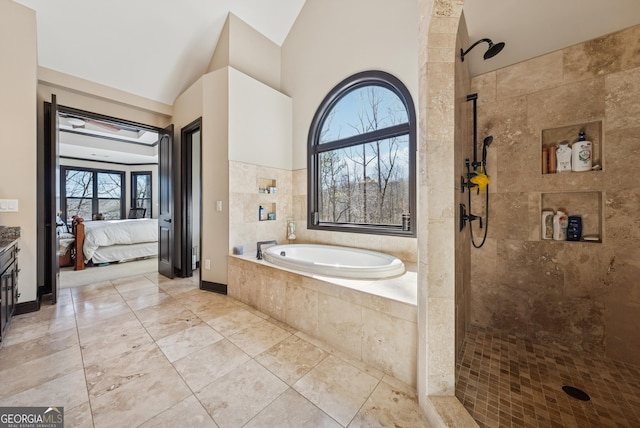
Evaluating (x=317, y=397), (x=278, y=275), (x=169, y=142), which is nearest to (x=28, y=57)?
(x=169, y=142)

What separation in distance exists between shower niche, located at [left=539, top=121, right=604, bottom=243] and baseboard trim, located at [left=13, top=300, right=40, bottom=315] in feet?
15.4

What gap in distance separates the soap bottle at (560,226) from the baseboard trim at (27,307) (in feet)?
15.5

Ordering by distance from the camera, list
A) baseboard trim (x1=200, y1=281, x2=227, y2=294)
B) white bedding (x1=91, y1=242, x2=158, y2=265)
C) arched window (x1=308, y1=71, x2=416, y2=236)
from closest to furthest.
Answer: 1. arched window (x1=308, y1=71, x2=416, y2=236)
2. baseboard trim (x1=200, y1=281, x2=227, y2=294)
3. white bedding (x1=91, y1=242, x2=158, y2=265)

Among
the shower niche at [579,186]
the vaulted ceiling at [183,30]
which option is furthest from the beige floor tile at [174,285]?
the shower niche at [579,186]

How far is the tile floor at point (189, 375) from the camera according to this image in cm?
124

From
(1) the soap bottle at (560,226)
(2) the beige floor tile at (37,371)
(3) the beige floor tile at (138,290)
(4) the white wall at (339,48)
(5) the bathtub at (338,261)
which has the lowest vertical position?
(2) the beige floor tile at (37,371)

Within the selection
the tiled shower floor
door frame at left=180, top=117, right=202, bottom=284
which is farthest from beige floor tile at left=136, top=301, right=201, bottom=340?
the tiled shower floor

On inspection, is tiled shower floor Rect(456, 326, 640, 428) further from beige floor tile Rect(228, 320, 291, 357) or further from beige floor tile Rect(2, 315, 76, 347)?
beige floor tile Rect(2, 315, 76, 347)

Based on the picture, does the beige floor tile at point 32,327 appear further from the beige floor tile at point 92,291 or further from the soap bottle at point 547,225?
the soap bottle at point 547,225

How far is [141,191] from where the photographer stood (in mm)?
7727

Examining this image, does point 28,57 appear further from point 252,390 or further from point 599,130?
point 599,130

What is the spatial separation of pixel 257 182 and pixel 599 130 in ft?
10.1

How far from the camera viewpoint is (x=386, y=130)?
106 inches

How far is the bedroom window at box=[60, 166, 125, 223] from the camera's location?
6.70m
